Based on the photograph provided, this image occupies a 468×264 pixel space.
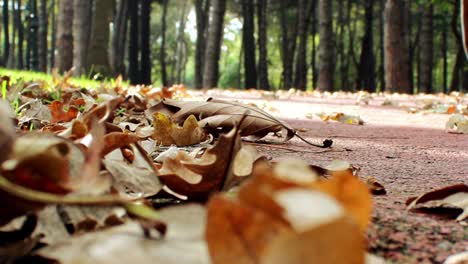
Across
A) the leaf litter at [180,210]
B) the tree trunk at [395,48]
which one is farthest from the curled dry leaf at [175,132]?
the tree trunk at [395,48]

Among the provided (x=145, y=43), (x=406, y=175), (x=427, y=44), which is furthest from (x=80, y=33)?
(x=427, y=44)

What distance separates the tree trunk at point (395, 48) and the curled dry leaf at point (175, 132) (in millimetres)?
10629

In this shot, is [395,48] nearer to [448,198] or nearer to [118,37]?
[448,198]

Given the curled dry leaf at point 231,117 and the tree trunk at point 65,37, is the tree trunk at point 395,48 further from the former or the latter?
the curled dry leaf at point 231,117

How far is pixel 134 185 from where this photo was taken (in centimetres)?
96

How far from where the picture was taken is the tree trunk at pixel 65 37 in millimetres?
11610

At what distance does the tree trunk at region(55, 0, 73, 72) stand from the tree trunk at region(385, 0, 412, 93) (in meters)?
6.18

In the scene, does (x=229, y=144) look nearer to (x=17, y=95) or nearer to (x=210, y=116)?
(x=210, y=116)

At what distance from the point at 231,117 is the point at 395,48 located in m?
11.0

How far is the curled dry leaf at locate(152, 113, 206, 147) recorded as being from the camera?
1.76m

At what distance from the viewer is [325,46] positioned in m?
13.9

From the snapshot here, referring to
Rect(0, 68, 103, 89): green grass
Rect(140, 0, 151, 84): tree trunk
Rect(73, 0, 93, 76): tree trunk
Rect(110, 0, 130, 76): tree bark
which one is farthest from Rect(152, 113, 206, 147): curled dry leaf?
Rect(110, 0, 130, 76): tree bark

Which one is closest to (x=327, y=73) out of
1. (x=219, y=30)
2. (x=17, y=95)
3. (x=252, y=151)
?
(x=219, y=30)

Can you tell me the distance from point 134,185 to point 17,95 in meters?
2.16
